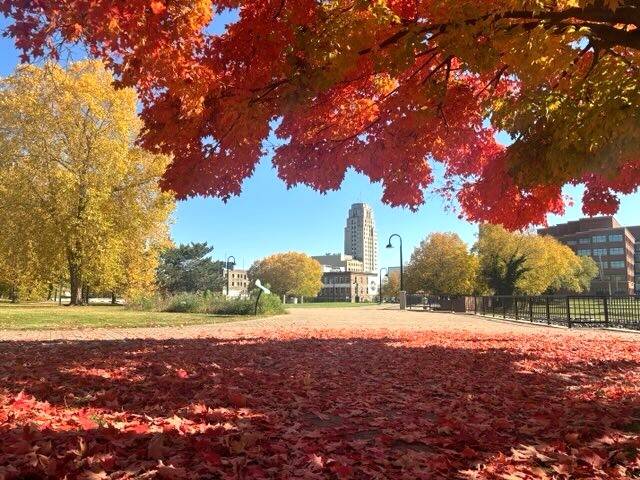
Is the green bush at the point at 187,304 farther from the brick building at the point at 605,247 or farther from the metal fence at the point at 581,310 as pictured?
the brick building at the point at 605,247

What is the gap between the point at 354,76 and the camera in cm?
762

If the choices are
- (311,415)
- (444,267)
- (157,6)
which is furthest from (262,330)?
(444,267)

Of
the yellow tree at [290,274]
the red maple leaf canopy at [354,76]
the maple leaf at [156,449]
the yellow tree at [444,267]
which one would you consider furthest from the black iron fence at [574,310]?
Result: the yellow tree at [290,274]

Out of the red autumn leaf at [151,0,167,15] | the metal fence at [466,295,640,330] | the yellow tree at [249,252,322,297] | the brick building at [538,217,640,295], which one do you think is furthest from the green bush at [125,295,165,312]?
the brick building at [538,217,640,295]

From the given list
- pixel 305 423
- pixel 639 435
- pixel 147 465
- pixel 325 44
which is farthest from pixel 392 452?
pixel 325 44

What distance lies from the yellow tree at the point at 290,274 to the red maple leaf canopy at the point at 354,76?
94.6 metres

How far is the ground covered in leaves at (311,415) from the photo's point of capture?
9.82ft

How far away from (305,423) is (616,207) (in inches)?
335

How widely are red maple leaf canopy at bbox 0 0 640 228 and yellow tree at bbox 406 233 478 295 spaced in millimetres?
42106

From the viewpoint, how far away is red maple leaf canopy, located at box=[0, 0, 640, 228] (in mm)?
5379

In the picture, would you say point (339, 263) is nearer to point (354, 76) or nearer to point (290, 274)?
point (290, 274)

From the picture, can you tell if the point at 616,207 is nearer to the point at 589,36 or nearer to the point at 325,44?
the point at 589,36

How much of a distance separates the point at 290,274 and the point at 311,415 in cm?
9996

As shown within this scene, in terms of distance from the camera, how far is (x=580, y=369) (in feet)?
23.0
